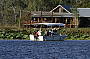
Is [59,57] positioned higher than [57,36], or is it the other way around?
[59,57]

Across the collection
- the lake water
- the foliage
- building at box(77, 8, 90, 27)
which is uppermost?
the lake water

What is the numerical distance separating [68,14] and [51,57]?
187 feet

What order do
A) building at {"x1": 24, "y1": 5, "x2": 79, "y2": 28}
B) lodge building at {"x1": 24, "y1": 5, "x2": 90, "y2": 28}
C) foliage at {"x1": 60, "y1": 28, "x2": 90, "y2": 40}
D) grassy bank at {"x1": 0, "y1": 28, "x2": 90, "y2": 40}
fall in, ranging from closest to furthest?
grassy bank at {"x1": 0, "y1": 28, "x2": 90, "y2": 40}, foliage at {"x1": 60, "y1": 28, "x2": 90, "y2": 40}, lodge building at {"x1": 24, "y1": 5, "x2": 90, "y2": 28}, building at {"x1": 24, "y1": 5, "x2": 79, "y2": 28}

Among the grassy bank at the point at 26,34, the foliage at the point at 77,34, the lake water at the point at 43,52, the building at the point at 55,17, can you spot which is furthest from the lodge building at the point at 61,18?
the lake water at the point at 43,52

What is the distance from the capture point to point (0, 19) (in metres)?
92.6

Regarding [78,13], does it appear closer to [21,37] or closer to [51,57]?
[21,37]

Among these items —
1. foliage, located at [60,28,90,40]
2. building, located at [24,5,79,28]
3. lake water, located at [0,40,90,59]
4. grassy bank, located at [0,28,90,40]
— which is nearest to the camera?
lake water, located at [0,40,90,59]

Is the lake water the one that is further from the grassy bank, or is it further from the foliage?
the foliage

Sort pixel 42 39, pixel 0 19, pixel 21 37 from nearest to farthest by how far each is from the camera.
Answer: pixel 42 39 → pixel 21 37 → pixel 0 19

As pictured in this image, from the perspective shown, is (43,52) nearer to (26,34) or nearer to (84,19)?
(26,34)

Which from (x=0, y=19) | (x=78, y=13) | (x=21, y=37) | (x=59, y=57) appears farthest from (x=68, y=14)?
(x=59, y=57)

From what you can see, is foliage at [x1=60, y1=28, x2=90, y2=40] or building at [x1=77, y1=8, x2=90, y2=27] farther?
building at [x1=77, y1=8, x2=90, y2=27]

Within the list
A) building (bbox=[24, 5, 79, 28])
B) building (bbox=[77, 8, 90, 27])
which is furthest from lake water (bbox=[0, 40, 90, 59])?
building (bbox=[24, 5, 79, 28])

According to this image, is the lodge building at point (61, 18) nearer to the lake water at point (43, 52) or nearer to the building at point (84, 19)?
the building at point (84, 19)
